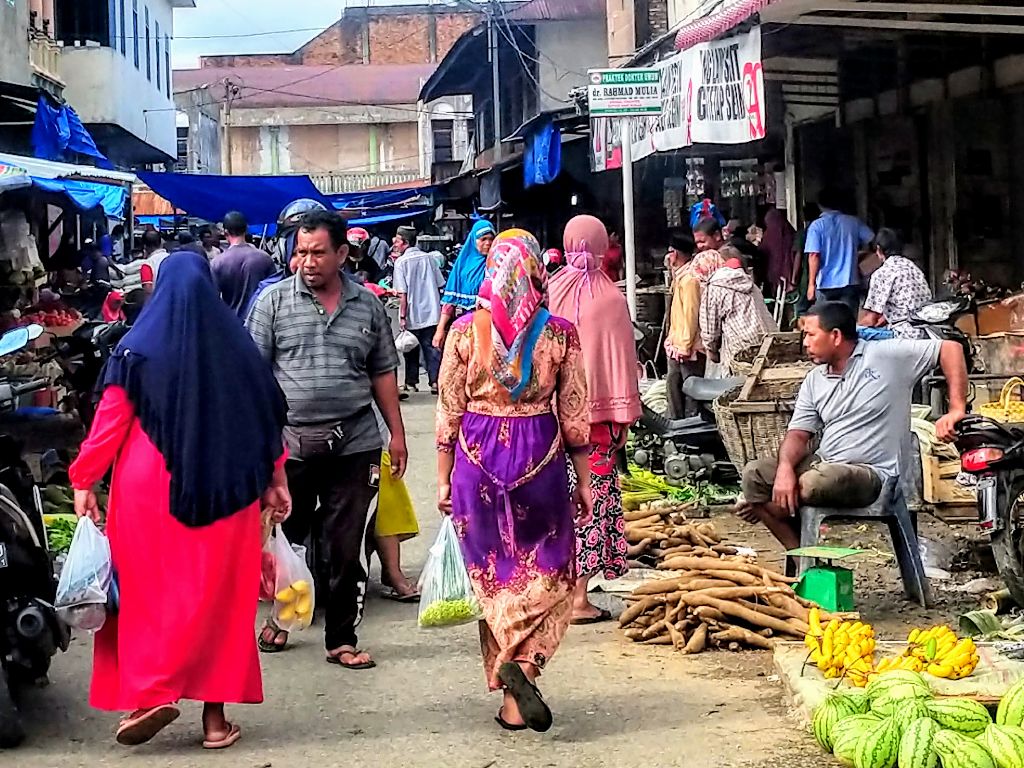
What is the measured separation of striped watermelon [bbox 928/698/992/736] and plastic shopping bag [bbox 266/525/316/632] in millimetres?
2434

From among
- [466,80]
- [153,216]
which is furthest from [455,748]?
[153,216]

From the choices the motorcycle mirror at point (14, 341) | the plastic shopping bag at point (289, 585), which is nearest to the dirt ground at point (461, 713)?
the plastic shopping bag at point (289, 585)

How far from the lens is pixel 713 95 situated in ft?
37.4

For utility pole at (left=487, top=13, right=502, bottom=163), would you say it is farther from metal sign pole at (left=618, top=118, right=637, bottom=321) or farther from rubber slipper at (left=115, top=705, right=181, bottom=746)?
rubber slipper at (left=115, top=705, right=181, bottom=746)

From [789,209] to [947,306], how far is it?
864 cm

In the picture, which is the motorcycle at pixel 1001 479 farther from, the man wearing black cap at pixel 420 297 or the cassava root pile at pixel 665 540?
the man wearing black cap at pixel 420 297

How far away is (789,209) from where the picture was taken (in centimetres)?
1858

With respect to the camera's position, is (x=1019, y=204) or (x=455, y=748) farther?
(x=1019, y=204)

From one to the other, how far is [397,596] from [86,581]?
2952mm

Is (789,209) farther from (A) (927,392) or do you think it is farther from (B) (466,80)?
(B) (466,80)

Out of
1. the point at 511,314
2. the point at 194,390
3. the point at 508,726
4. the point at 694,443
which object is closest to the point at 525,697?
the point at 508,726

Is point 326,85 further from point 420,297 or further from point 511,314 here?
A: point 511,314

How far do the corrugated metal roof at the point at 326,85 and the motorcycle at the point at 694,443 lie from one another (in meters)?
49.3

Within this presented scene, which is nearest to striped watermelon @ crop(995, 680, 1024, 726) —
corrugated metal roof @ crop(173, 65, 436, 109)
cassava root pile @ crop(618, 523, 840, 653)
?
cassava root pile @ crop(618, 523, 840, 653)
